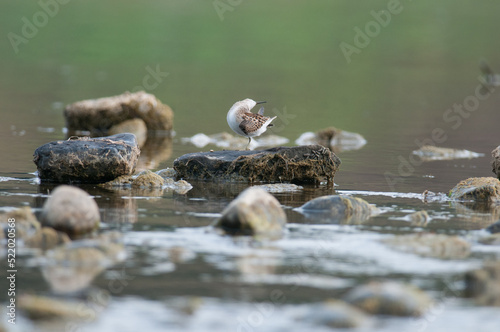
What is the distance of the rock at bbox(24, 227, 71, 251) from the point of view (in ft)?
28.6

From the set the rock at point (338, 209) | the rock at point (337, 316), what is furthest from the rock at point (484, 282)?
the rock at point (338, 209)

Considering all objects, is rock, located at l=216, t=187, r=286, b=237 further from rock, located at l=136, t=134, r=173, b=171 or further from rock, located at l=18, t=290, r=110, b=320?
rock, located at l=136, t=134, r=173, b=171

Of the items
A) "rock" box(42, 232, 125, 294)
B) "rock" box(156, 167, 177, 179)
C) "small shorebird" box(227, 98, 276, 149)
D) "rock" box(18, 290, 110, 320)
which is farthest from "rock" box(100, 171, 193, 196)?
"rock" box(18, 290, 110, 320)

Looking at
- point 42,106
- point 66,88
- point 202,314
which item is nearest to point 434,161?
point 202,314

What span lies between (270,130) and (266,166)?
336 inches

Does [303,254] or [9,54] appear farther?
[9,54]

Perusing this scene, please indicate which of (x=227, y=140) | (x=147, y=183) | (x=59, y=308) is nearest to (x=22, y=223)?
(x=59, y=308)

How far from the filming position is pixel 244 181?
14.0 m

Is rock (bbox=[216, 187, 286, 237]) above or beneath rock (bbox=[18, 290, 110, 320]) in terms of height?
above

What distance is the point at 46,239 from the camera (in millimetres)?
8758

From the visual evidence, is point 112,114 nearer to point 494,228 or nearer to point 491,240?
point 494,228

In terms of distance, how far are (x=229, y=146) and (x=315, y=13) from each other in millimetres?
39158

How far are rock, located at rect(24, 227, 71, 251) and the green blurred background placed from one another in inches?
247

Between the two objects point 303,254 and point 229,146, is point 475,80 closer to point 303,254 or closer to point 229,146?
point 229,146
